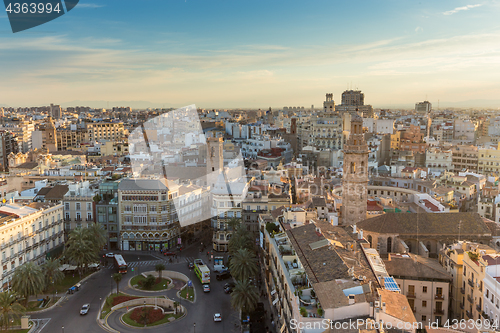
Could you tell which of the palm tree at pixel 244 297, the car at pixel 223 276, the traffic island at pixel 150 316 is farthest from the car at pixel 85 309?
the palm tree at pixel 244 297

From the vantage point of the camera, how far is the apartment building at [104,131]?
132125 millimetres

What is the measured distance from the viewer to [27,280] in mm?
33500

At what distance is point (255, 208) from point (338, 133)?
162 feet

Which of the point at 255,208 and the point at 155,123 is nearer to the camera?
the point at 255,208

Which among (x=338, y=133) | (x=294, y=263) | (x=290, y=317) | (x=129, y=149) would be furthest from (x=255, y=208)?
(x=129, y=149)

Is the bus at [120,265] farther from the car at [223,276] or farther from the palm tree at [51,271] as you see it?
the car at [223,276]

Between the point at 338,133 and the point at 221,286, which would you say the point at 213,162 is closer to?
the point at 221,286

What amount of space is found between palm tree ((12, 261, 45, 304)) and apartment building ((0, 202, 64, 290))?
268 cm

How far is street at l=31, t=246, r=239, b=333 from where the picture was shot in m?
31.2

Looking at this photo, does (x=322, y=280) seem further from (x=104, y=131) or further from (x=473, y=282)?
(x=104, y=131)

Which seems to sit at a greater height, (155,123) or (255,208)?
(155,123)

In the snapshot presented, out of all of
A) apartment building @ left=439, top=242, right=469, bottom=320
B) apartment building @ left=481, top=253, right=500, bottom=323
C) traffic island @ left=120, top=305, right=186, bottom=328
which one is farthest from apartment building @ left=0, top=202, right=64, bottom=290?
apartment building @ left=481, top=253, right=500, bottom=323

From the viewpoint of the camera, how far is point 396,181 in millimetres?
61062

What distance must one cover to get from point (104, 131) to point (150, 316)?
365 ft
